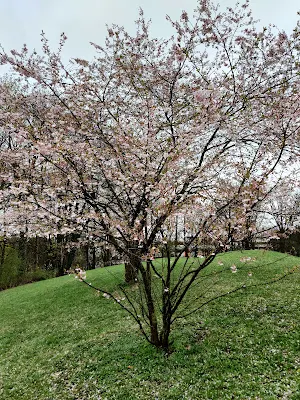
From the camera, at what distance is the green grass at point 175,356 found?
14.9 feet

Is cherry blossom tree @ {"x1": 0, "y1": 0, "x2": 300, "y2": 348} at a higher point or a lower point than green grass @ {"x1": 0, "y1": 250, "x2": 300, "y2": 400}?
higher

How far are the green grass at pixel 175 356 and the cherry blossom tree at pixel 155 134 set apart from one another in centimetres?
77

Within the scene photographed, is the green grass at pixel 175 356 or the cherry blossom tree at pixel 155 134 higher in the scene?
the cherry blossom tree at pixel 155 134

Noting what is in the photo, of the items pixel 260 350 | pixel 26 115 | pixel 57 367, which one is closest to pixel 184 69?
pixel 26 115

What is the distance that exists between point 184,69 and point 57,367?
24.1ft

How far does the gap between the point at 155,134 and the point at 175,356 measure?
452 cm

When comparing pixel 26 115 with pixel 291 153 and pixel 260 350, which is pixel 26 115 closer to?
pixel 291 153

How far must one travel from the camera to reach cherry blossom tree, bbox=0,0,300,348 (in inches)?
212

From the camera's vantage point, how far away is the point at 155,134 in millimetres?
6223

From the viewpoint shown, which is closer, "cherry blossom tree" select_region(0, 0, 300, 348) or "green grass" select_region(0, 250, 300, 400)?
"green grass" select_region(0, 250, 300, 400)

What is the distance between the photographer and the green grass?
4531 millimetres

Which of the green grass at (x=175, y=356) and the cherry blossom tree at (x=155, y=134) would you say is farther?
the cherry blossom tree at (x=155, y=134)

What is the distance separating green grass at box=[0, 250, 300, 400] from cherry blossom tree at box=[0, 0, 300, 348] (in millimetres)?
774

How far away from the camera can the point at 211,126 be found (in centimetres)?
583
